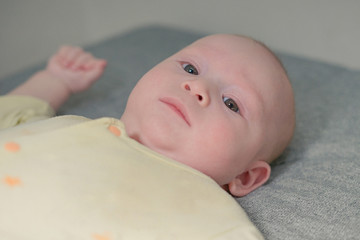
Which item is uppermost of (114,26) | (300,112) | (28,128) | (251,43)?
(251,43)

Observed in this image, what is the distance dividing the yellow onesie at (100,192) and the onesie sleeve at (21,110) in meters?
0.25

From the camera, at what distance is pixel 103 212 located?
0.70 m

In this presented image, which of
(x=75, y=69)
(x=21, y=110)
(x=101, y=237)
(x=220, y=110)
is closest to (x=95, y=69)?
(x=75, y=69)

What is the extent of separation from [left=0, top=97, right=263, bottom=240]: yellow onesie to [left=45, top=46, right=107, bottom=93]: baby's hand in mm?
417

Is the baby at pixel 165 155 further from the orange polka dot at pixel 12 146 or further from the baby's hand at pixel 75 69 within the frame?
the baby's hand at pixel 75 69

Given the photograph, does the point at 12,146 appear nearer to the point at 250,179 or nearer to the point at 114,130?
the point at 114,130

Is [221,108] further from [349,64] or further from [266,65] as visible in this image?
[349,64]

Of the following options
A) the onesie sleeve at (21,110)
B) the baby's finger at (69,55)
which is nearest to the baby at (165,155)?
the onesie sleeve at (21,110)

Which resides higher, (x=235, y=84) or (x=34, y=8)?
(x=235, y=84)

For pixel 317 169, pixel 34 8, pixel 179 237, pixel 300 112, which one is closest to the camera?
pixel 179 237

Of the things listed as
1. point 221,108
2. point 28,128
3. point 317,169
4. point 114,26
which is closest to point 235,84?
point 221,108

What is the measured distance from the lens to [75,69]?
3.93 ft

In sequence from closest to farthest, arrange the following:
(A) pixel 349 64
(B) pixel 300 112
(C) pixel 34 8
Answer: (B) pixel 300 112
(A) pixel 349 64
(C) pixel 34 8

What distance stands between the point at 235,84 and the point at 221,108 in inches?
2.4
